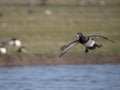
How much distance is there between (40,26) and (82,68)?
966cm

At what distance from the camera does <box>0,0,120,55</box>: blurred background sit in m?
25.4

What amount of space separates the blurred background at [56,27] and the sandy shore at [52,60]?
34 cm

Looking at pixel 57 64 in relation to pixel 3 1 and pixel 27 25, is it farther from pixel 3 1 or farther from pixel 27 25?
pixel 3 1

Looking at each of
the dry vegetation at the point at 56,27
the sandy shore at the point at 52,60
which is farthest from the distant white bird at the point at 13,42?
the sandy shore at the point at 52,60

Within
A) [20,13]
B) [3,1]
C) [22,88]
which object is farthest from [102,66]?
[3,1]

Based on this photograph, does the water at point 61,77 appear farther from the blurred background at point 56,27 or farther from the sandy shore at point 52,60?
the blurred background at point 56,27

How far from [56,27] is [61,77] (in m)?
10.2

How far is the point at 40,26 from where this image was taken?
32.5 m

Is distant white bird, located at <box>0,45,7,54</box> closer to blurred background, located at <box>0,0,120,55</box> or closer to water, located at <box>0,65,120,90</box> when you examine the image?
blurred background, located at <box>0,0,120,55</box>

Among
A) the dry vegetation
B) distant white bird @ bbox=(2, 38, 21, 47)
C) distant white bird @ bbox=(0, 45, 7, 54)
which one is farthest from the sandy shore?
distant white bird @ bbox=(2, 38, 21, 47)

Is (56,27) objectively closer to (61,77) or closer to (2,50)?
(2,50)

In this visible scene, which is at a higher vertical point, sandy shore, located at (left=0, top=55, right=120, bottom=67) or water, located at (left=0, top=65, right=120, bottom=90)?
sandy shore, located at (left=0, top=55, right=120, bottom=67)

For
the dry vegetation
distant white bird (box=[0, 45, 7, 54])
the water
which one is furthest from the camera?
the dry vegetation

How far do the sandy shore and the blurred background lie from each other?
1.12ft
